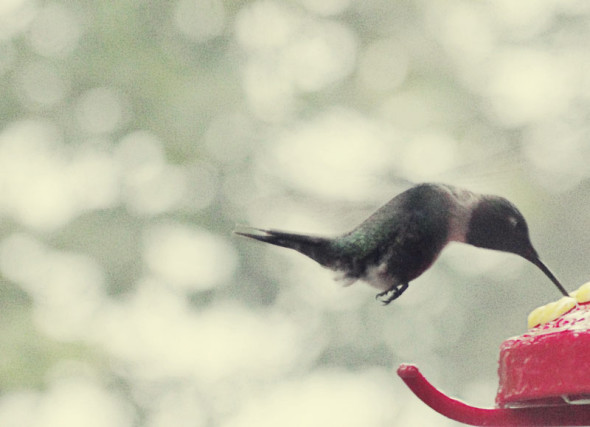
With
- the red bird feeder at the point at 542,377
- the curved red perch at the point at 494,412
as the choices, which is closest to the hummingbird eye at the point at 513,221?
the red bird feeder at the point at 542,377

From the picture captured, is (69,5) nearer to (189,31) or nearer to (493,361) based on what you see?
(189,31)

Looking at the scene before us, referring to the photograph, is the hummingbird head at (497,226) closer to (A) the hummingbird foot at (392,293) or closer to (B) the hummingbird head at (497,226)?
(B) the hummingbird head at (497,226)

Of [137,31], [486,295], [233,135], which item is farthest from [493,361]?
[137,31]

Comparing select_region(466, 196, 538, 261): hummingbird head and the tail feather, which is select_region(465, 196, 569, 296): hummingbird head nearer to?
select_region(466, 196, 538, 261): hummingbird head

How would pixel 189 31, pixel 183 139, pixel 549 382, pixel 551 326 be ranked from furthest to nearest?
pixel 189 31
pixel 183 139
pixel 551 326
pixel 549 382

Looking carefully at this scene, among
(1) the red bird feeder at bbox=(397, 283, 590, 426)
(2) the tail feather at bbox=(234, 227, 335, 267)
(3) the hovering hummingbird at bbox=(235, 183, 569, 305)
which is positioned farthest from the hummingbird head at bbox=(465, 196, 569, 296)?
(2) the tail feather at bbox=(234, 227, 335, 267)

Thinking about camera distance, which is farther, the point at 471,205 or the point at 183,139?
the point at 183,139

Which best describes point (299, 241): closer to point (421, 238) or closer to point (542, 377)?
point (421, 238)
